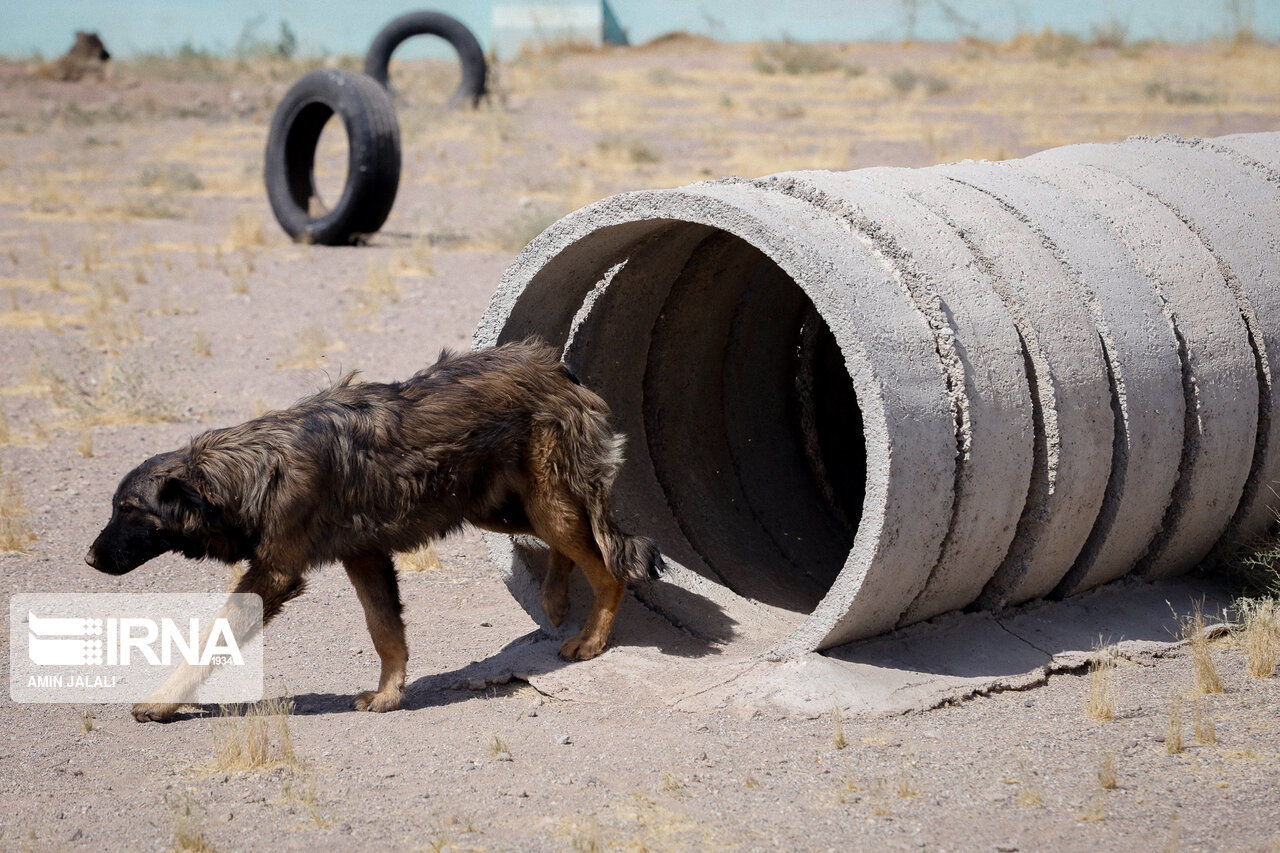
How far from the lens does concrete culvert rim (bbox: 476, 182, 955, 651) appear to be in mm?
5270

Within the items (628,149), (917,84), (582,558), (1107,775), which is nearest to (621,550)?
(582,558)

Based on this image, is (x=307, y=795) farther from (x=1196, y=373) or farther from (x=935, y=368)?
(x=1196, y=373)

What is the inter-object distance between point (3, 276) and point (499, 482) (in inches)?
468

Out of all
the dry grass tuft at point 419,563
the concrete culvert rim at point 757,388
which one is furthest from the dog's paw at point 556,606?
the dry grass tuft at point 419,563

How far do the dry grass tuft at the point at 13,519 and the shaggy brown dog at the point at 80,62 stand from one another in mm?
36035

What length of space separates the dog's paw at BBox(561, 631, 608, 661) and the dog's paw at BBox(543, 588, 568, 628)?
34 cm

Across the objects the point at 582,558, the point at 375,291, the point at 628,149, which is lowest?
the point at 582,558

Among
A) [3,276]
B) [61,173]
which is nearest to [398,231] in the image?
[3,276]

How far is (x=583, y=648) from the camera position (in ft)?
20.2

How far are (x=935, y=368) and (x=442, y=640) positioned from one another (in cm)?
306

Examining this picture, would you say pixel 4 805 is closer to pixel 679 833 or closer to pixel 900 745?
pixel 679 833

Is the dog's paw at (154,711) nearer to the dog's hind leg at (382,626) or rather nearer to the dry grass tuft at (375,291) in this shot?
the dog's hind leg at (382,626)

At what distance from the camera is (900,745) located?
5.00 m

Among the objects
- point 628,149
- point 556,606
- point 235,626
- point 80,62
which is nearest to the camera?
point 235,626
